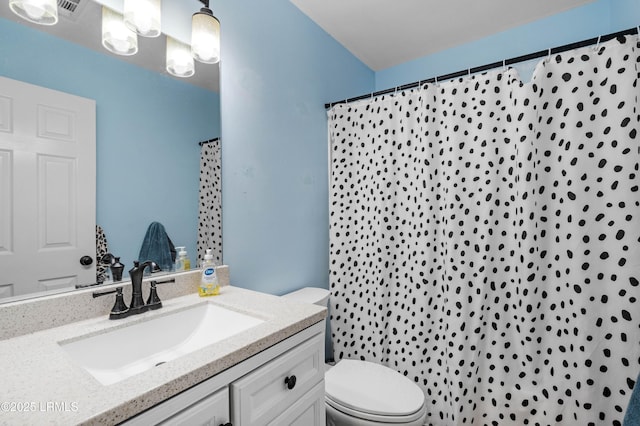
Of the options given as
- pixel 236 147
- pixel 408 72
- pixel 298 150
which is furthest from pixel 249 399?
pixel 408 72

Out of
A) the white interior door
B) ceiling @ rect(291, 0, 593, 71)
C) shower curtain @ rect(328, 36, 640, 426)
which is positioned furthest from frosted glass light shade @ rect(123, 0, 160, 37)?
shower curtain @ rect(328, 36, 640, 426)

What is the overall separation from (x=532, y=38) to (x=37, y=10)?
8.79 ft

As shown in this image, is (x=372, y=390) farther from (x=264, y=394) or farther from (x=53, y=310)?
(x=53, y=310)

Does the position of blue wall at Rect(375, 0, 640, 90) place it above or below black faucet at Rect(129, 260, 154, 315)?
above

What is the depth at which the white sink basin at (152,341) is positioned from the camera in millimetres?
863

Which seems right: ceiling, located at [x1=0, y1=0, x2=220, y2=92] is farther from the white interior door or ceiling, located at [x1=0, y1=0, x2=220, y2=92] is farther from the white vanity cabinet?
the white vanity cabinet

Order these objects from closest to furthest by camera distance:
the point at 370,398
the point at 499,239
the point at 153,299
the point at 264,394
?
the point at 264,394 → the point at 153,299 → the point at 370,398 → the point at 499,239

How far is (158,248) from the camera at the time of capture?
1.20m

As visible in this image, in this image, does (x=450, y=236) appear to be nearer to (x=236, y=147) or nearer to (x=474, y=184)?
(x=474, y=184)

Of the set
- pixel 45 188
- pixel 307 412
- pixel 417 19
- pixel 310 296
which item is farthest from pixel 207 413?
pixel 417 19

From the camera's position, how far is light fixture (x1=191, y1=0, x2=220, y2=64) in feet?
4.07

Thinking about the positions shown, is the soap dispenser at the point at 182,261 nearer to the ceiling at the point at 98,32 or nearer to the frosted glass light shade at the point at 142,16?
the ceiling at the point at 98,32

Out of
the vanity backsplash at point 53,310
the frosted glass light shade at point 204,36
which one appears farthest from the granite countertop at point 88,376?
the frosted glass light shade at point 204,36

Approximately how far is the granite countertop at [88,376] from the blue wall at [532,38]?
2276 mm
